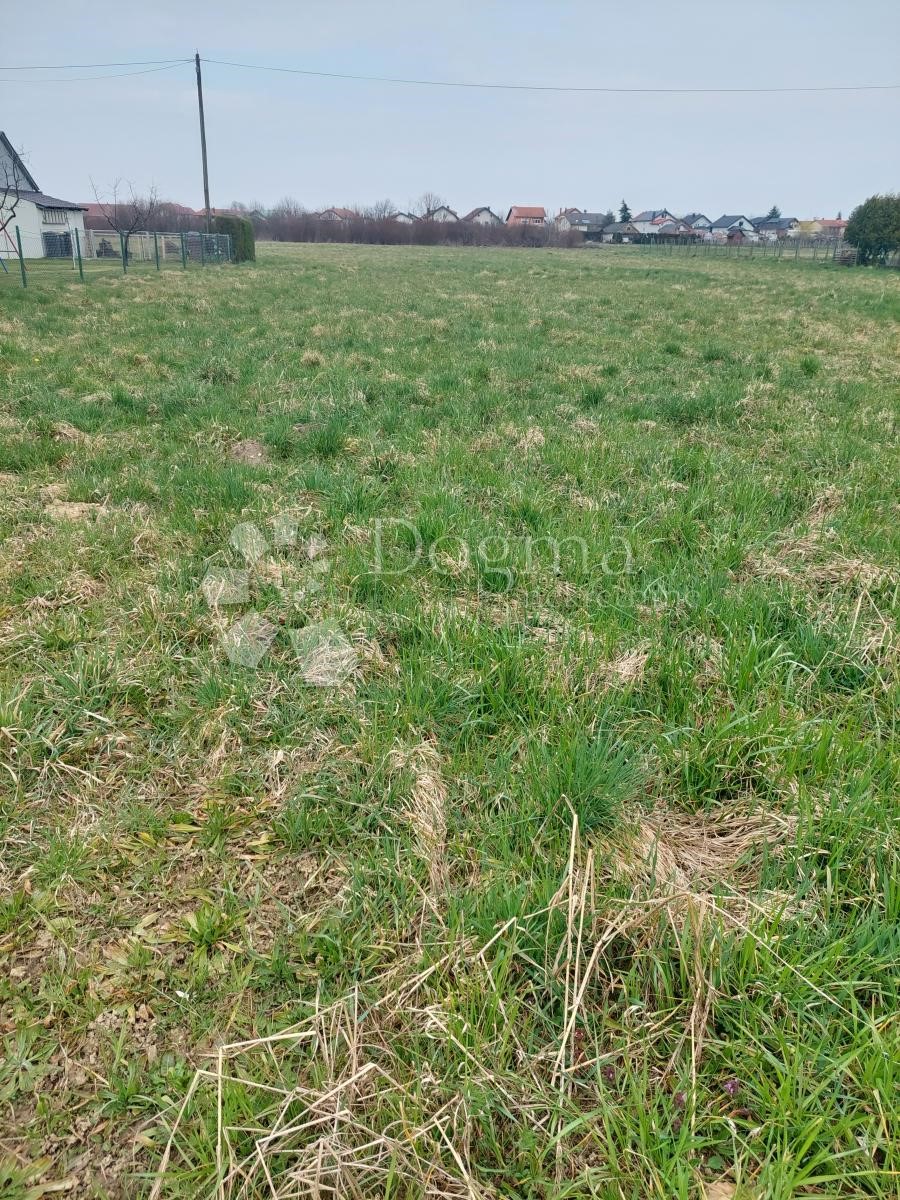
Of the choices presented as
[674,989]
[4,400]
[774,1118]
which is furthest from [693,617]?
[4,400]

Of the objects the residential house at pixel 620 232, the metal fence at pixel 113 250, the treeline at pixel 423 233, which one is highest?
the residential house at pixel 620 232

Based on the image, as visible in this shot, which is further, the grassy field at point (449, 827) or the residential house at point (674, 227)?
the residential house at point (674, 227)

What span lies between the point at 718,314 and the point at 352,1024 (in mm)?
17732

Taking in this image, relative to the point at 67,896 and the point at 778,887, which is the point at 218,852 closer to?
the point at 67,896

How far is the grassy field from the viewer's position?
4.87 feet

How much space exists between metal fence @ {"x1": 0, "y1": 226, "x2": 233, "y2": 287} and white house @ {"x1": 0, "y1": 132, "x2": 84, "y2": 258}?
0.05 metres

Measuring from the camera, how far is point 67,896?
2088mm

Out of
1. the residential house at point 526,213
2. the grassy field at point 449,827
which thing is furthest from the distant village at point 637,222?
the grassy field at point 449,827

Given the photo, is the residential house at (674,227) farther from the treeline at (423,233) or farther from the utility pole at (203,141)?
the utility pole at (203,141)

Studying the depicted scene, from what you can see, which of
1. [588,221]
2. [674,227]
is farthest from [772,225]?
[588,221]

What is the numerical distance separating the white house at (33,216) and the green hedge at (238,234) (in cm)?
947

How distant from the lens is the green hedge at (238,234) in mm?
34062

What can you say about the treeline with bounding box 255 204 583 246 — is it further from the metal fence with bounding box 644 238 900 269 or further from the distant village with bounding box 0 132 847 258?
the metal fence with bounding box 644 238 900 269

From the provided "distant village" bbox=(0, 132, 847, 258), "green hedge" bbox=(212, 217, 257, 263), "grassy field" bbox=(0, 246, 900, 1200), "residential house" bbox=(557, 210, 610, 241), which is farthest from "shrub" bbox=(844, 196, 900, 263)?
"residential house" bbox=(557, 210, 610, 241)
